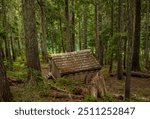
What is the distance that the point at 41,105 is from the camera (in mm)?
6242

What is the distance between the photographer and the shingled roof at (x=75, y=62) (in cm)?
1611

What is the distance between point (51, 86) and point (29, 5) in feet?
11.6

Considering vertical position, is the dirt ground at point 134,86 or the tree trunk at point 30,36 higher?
the tree trunk at point 30,36

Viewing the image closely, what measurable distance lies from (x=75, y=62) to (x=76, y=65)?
24 cm

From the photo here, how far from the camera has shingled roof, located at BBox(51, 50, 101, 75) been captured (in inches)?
634

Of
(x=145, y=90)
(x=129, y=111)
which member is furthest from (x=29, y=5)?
(x=145, y=90)

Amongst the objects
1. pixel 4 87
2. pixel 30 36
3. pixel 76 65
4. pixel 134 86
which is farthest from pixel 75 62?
pixel 4 87

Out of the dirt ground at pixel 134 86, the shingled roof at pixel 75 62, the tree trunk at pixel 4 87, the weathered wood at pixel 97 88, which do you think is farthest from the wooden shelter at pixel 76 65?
the tree trunk at pixel 4 87

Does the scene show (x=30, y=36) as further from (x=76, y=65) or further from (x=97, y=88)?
(x=76, y=65)

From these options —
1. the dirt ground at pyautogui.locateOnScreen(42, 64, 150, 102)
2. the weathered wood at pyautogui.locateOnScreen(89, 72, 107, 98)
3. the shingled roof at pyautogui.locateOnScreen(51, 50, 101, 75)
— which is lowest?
the dirt ground at pyautogui.locateOnScreen(42, 64, 150, 102)

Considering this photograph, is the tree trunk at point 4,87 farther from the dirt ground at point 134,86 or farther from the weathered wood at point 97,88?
the dirt ground at point 134,86

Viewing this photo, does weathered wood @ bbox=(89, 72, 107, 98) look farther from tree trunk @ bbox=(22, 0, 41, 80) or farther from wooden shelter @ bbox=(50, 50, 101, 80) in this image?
wooden shelter @ bbox=(50, 50, 101, 80)

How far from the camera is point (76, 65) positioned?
1642 cm

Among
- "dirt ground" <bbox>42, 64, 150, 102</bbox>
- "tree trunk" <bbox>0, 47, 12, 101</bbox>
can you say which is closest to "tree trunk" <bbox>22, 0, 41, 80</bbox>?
"tree trunk" <bbox>0, 47, 12, 101</bbox>
